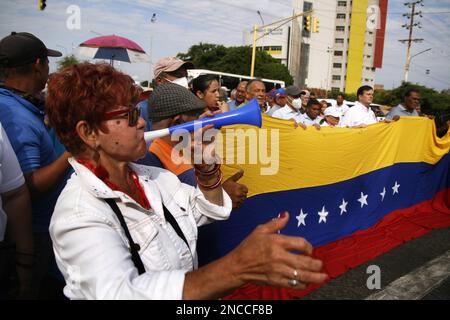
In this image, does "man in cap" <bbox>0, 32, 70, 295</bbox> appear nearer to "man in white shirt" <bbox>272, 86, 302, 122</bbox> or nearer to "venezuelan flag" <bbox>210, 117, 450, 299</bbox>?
"venezuelan flag" <bbox>210, 117, 450, 299</bbox>

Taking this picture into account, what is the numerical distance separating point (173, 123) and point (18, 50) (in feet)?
2.91

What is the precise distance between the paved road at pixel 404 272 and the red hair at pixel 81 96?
2.48m

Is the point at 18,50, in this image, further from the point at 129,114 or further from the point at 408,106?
the point at 408,106

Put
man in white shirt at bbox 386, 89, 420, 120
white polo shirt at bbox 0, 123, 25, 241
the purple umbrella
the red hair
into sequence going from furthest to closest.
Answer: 1. the purple umbrella
2. man in white shirt at bbox 386, 89, 420, 120
3. white polo shirt at bbox 0, 123, 25, 241
4. the red hair

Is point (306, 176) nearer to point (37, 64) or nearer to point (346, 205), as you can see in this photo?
point (346, 205)

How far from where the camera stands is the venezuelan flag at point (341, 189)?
332cm

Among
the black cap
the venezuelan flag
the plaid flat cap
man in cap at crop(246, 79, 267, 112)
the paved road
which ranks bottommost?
the paved road

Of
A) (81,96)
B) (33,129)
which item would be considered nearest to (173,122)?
(33,129)

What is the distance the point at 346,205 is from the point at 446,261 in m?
1.16

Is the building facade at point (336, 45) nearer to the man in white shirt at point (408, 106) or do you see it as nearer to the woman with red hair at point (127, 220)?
the man in white shirt at point (408, 106)

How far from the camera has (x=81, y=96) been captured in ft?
4.32

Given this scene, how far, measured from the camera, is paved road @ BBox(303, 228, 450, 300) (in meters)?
3.16

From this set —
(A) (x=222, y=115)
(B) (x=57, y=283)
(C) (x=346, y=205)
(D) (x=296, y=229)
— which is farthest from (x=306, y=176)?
(B) (x=57, y=283)

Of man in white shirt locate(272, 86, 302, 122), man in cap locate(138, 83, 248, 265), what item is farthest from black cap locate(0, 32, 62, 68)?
man in white shirt locate(272, 86, 302, 122)
